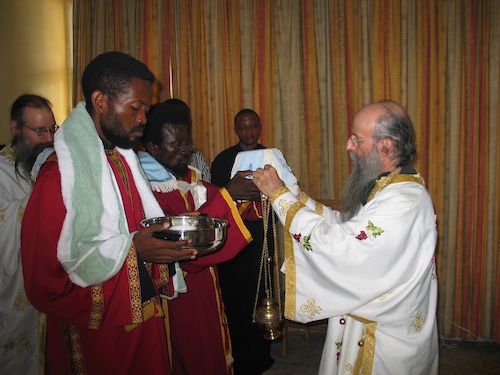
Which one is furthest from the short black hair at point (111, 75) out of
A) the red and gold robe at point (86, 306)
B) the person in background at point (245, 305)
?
the person in background at point (245, 305)

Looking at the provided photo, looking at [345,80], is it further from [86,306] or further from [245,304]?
[86,306]

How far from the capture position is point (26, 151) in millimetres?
2887

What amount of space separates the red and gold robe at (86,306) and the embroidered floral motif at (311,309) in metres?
0.76

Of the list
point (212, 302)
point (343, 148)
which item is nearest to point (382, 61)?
point (343, 148)

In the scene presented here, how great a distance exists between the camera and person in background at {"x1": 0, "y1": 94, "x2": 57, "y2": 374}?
2684 millimetres

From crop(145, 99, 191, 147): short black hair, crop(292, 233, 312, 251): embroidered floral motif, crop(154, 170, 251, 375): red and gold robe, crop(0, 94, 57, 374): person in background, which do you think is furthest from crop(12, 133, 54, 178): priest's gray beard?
crop(292, 233, 312, 251): embroidered floral motif

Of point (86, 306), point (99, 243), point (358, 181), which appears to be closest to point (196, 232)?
point (99, 243)

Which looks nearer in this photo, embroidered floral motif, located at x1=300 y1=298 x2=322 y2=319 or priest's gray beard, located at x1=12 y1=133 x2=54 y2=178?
embroidered floral motif, located at x1=300 y1=298 x2=322 y2=319

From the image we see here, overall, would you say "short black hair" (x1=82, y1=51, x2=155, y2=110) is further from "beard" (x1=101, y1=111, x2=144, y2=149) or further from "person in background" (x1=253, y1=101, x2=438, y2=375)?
A: "person in background" (x1=253, y1=101, x2=438, y2=375)

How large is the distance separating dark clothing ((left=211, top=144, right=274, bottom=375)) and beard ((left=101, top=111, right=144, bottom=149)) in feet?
6.63

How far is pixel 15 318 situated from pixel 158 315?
159 cm

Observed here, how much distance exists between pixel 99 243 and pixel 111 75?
30.9 inches

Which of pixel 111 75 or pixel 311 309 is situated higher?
pixel 111 75

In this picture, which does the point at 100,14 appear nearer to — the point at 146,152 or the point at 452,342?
the point at 146,152
